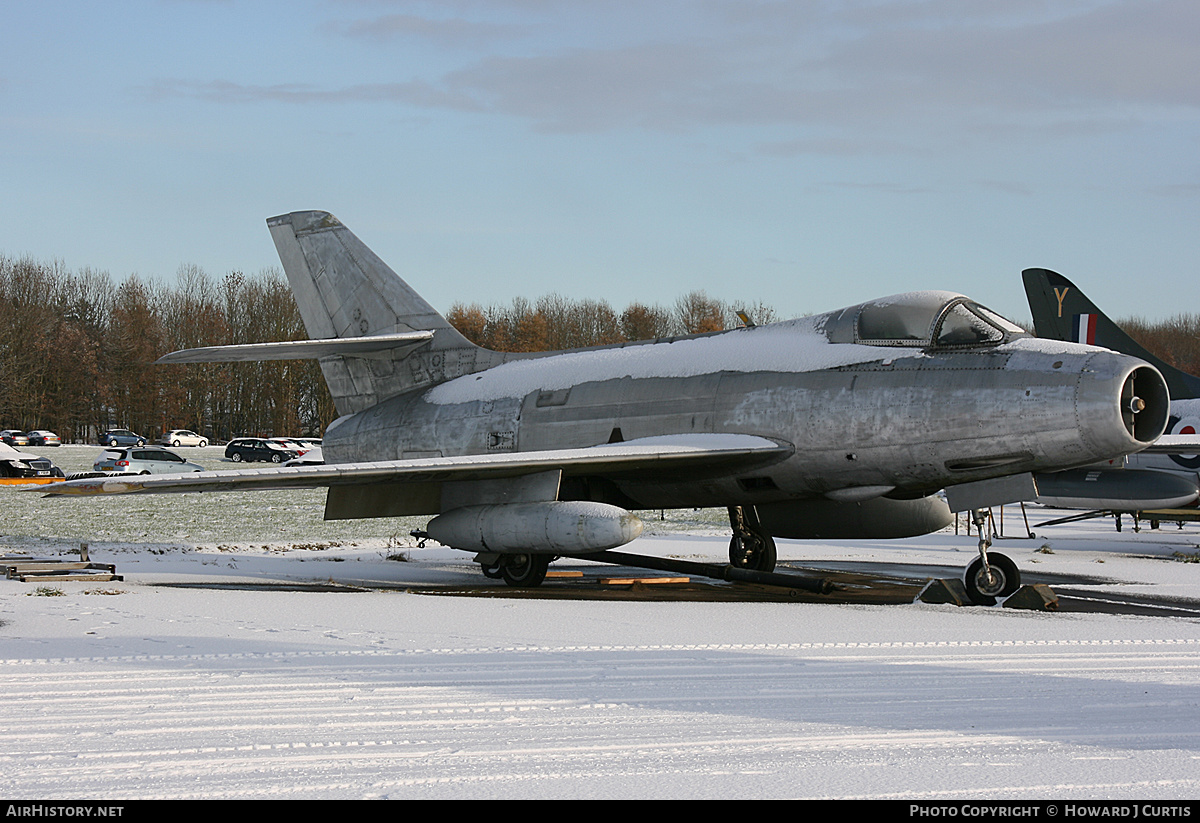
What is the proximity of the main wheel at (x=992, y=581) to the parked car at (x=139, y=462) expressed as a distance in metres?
34.6

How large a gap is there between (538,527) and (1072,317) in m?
14.6

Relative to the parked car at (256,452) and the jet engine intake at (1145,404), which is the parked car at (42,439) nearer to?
the parked car at (256,452)

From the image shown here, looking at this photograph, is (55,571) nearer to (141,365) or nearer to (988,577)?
(988,577)

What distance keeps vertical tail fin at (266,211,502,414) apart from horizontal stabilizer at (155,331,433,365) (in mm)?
129

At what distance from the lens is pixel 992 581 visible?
10.2 metres

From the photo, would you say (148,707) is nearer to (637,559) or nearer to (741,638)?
(741,638)

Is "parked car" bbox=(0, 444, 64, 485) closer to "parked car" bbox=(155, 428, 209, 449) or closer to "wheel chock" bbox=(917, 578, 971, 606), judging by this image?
"wheel chock" bbox=(917, 578, 971, 606)

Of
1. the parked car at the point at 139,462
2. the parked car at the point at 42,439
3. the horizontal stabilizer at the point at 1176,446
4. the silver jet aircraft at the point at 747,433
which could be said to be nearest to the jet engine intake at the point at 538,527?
the silver jet aircraft at the point at 747,433

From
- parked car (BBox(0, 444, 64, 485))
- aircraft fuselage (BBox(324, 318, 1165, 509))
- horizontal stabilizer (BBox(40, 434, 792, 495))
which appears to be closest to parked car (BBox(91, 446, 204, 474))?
parked car (BBox(0, 444, 64, 485))

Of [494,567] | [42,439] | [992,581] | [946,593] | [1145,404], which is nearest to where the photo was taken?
[1145,404]

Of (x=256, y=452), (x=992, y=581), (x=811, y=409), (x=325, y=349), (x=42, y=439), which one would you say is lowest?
(x=992, y=581)

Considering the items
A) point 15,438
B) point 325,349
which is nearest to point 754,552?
point 325,349

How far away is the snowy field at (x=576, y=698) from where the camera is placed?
3926 millimetres
